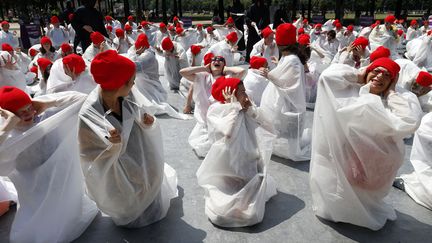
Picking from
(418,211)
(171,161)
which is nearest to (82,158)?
(171,161)

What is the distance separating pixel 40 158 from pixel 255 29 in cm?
868

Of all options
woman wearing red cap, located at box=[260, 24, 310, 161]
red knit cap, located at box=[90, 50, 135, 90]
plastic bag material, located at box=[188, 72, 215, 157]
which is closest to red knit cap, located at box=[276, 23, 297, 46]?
woman wearing red cap, located at box=[260, 24, 310, 161]

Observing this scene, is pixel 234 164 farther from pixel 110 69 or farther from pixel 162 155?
pixel 110 69

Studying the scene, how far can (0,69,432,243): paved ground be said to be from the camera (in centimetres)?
288

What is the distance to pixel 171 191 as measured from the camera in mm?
3406

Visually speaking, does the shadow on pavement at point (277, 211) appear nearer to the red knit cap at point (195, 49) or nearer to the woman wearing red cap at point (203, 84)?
the woman wearing red cap at point (203, 84)

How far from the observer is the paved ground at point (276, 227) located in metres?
2.88

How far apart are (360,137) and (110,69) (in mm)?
1909

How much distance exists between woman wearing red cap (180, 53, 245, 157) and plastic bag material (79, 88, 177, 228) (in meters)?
1.67

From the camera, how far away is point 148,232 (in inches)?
Answer: 118

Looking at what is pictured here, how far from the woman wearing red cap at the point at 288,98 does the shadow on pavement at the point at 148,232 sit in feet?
5.97

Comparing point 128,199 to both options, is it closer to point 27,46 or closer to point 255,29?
point 255,29

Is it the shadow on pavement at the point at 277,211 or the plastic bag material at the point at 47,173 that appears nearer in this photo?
the plastic bag material at the point at 47,173

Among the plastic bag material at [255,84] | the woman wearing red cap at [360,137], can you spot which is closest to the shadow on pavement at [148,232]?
the woman wearing red cap at [360,137]
